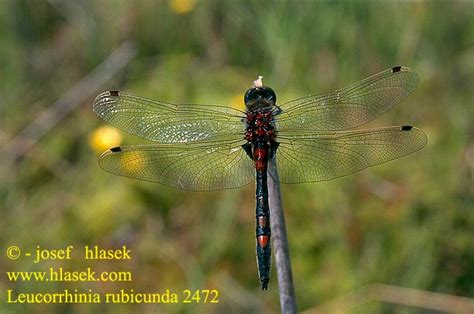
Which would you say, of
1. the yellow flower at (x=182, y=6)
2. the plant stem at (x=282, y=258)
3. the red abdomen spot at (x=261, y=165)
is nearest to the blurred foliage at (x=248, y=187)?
the yellow flower at (x=182, y=6)

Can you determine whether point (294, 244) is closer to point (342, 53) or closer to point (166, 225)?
point (166, 225)

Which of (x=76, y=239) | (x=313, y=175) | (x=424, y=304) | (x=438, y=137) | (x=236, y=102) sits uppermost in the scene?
(x=236, y=102)

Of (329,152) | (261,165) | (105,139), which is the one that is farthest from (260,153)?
(105,139)

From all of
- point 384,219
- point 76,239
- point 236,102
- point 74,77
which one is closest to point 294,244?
point 384,219

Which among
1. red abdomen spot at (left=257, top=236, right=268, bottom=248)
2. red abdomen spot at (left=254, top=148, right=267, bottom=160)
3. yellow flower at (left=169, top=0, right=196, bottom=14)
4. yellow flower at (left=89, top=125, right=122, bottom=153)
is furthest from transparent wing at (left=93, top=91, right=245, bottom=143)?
yellow flower at (left=169, top=0, right=196, bottom=14)

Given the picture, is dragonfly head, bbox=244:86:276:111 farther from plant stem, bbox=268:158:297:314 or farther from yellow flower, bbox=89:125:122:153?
yellow flower, bbox=89:125:122:153

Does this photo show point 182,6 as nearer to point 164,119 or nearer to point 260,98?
point 164,119

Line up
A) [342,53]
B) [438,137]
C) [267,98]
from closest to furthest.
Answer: [267,98], [438,137], [342,53]
